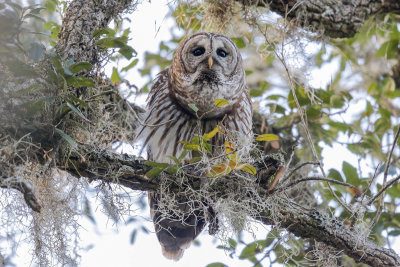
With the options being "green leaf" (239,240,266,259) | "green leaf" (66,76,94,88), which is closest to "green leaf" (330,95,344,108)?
"green leaf" (239,240,266,259)

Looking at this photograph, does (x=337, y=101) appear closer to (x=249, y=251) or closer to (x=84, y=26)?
(x=249, y=251)

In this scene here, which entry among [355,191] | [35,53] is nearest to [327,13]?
[355,191]

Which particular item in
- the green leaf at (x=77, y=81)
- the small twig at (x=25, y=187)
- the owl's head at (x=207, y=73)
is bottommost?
the small twig at (x=25, y=187)

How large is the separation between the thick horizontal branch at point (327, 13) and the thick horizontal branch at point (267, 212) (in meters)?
1.60

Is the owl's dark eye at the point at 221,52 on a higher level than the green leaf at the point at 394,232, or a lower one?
higher

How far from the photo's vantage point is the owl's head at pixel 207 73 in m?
3.95

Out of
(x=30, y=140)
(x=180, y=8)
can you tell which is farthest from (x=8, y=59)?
(x=180, y=8)

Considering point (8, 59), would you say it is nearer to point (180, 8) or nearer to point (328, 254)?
point (180, 8)

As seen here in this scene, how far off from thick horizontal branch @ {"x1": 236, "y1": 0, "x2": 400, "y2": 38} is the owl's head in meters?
0.41

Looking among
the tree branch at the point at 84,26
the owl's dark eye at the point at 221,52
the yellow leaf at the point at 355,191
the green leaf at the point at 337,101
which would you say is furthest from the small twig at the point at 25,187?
the green leaf at the point at 337,101

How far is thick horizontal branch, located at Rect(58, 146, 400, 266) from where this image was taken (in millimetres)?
2834

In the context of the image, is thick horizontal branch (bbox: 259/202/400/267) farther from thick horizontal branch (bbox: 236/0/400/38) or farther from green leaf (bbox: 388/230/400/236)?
thick horizontal branch (bbox: 236/0/400/38)

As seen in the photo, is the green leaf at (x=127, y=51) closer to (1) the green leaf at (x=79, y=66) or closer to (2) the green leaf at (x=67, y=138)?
(1) the green leaf at (x=79, y=66)

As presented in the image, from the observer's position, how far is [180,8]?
162 inches
